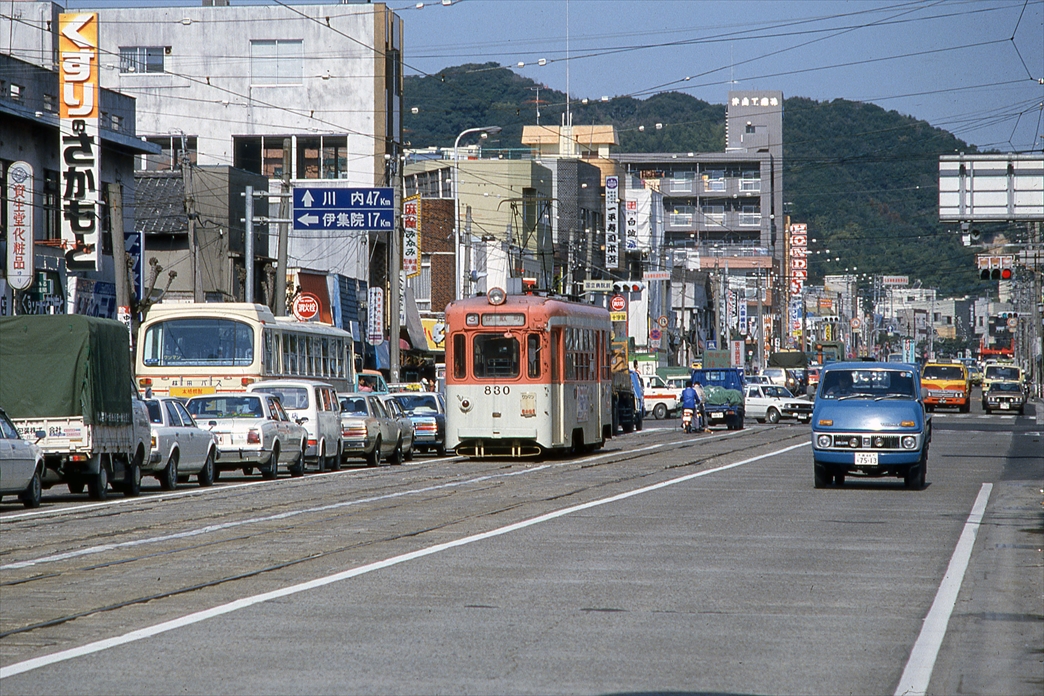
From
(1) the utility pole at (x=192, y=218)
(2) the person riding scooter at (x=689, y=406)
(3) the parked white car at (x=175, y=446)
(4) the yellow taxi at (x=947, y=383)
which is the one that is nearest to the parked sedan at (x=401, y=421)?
(1) the utility pole at (x=192, y=218)

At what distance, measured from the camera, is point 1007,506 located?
21344 mm

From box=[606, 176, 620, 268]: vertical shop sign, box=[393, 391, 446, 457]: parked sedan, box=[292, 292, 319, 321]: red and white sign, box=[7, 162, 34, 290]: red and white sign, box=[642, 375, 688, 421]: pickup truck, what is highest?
box=[606, 176, 620, 268]: vertical shop sign

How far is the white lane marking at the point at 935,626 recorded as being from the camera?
27.3ft

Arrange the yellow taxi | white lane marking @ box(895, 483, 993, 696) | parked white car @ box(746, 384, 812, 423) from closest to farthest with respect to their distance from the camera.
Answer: white lane marking @ box(895, 483, 993, 696) < parked white car @ box(746, 384, 812, 423) < the yellow taxi

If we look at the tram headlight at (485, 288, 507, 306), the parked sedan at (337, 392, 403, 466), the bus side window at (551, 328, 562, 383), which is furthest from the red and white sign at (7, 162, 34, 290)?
the bus side window at (551, 328, 562, 383)

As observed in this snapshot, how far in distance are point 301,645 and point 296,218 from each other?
34.2 meters

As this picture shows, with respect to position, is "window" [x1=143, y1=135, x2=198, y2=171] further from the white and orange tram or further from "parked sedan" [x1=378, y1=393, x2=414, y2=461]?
the white and orange tram

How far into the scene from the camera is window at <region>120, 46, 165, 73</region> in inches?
2805

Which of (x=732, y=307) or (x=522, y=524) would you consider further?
(x=732, y=307)

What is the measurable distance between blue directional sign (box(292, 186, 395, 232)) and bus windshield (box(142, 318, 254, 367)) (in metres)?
7.63

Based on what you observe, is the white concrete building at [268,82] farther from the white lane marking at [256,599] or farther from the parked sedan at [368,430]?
the white lane marking at [256,599]

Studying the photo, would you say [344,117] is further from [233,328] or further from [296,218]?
[233,328]

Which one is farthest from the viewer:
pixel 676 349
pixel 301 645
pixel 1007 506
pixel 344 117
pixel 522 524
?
pixel 676 349

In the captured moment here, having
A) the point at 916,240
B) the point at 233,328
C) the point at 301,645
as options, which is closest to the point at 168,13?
the point at 233,328
